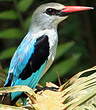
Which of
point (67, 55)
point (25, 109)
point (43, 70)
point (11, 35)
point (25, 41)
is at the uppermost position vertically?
point (25, 109)

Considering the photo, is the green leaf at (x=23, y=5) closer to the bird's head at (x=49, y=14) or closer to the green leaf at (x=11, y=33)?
the green leaf at (x=11, y=33)

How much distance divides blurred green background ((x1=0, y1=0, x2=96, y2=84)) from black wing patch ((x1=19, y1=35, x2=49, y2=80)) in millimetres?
1444

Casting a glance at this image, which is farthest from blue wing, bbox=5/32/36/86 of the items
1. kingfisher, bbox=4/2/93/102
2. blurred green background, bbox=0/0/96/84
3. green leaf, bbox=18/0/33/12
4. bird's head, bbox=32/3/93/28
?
green leaf, bbox=18/0/33/12

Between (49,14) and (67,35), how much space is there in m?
2.47

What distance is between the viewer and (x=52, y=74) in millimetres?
5430

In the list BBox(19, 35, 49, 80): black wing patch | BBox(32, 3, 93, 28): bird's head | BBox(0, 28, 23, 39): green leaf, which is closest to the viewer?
BBox(19, 35, 49, 80): black wing patch

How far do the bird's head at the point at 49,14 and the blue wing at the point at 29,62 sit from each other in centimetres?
22

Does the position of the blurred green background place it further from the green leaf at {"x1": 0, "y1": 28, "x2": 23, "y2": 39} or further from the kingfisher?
the kingfisher

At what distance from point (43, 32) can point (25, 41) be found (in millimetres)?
410

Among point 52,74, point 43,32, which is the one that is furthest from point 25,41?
point 52,74

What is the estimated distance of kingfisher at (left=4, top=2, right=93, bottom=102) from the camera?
12.3 ft

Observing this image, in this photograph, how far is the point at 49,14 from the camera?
14.3ft

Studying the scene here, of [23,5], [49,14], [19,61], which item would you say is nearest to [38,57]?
[19,61]

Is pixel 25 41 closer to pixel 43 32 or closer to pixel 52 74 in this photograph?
pixel 43 32
